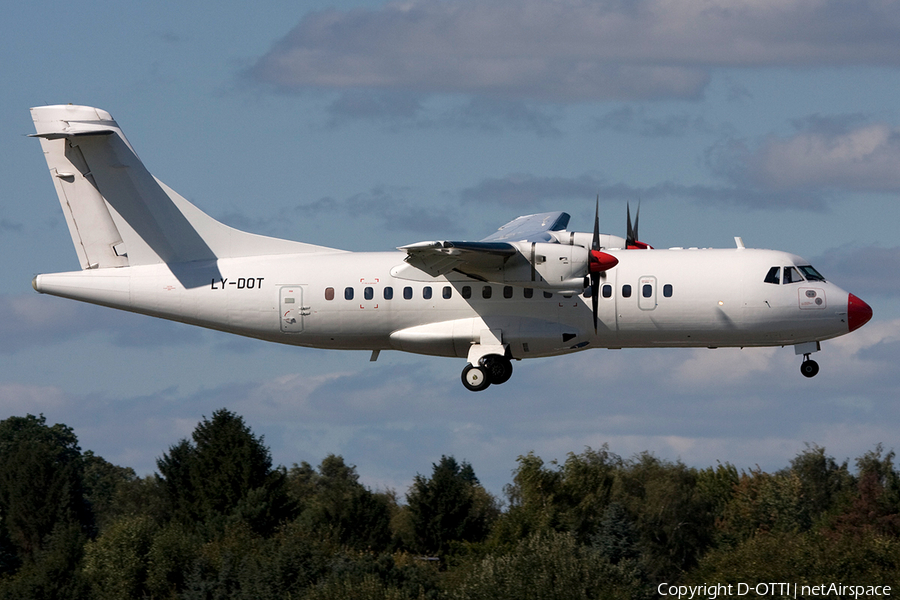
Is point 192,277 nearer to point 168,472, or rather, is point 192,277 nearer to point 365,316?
point 365,316

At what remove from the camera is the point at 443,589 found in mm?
55406

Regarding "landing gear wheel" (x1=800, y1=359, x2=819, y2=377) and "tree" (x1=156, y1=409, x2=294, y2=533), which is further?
"tree" (x1=156, y1=409, x2=294, y2=533)

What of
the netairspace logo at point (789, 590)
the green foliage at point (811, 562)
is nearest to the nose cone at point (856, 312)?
the netairspace logo at point (789, 590)

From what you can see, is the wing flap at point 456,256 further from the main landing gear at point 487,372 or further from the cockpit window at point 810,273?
the cockpit window at point 810,273

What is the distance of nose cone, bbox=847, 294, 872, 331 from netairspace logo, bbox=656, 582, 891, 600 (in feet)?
50.6

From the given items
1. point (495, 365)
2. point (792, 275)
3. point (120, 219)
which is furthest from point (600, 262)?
point (120, 219)

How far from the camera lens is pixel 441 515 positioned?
2773 inches

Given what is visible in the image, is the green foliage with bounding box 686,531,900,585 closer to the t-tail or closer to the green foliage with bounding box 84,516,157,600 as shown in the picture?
the t-tail

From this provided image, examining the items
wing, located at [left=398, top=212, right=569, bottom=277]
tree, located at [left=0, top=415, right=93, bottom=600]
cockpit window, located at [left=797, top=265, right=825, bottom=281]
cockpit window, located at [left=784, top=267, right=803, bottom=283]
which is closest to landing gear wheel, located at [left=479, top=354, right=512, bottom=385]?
wing, located at [left=398, top=212, right=569, bottom=277]

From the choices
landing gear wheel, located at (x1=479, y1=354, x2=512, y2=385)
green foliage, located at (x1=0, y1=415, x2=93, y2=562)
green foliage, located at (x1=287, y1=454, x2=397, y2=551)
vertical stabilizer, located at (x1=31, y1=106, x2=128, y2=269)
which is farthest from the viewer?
green foliage, located at (x1=0, y1=415, x2=93, y2=562)

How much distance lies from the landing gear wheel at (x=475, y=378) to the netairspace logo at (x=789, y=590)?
17623 millimetres

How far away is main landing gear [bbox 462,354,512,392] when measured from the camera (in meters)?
33.5

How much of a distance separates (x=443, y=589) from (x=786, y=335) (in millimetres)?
26607

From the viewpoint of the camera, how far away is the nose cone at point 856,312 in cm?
3269
